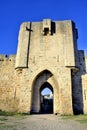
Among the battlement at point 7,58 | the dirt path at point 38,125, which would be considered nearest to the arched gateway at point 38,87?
the battlement at point 7,58

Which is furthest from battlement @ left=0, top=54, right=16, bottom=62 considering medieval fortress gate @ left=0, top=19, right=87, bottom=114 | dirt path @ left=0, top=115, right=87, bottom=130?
dirt path @ left=0, top=115, right=87, bottom=130

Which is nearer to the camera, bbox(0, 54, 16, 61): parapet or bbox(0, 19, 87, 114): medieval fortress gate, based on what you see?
bbox(0, 19, 87, 114): medieval fortress gate

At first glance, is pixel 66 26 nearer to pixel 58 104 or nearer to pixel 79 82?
pixel 79 82

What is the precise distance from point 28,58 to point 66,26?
448cm

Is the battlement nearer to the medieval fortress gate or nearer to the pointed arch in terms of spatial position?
the medieval fortress gate

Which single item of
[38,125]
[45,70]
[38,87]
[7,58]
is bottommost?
[38,125]

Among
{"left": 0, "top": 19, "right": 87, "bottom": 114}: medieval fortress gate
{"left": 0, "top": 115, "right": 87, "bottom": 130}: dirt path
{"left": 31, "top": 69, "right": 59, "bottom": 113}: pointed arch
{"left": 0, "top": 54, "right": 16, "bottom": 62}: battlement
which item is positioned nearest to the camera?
{"left": 0, "top": 115, "right": 87, "bottom": 130}: dirt path

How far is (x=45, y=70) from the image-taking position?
14266 millimetres

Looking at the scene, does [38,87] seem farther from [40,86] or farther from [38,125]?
[38,125]

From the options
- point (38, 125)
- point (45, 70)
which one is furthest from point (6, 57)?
point (38, 125)

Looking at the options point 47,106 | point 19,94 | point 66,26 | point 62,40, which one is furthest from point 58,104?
point 47,106

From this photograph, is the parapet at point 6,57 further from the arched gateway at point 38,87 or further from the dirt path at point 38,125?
the dirt path at point 38,125

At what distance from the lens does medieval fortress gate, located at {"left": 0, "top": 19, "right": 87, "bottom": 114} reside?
13422 millimetres

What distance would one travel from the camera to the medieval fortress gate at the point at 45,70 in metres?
13.4
